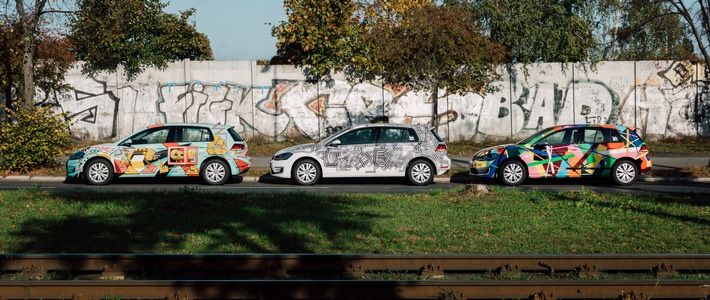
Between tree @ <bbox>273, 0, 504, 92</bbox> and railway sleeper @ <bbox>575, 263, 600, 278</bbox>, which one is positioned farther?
tree @ <bbox>273, 0, 504, 92</bbox>

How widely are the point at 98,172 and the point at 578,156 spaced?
12.0 meters

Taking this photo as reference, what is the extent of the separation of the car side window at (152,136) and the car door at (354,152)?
4.12 m

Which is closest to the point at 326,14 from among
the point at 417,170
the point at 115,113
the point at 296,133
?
the point at 296,133

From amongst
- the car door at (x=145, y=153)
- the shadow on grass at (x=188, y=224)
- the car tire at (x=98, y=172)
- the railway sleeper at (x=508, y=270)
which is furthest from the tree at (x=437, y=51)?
the railway sleeper at (x=508, y=270)

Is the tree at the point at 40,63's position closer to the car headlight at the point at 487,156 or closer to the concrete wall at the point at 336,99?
the concrete wall at the point at 336,99

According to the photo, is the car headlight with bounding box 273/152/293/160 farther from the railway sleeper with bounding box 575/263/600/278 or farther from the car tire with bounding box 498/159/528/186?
the railway sleeper with bounding box 575/263/600/278

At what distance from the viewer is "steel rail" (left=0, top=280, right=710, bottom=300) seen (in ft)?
24.6

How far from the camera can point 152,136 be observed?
61.2 ft

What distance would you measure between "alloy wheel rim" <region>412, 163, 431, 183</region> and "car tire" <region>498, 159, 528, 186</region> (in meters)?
1.82

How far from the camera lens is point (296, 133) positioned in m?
29.2

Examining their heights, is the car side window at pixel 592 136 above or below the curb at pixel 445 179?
above

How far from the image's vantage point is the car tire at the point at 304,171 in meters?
18.8

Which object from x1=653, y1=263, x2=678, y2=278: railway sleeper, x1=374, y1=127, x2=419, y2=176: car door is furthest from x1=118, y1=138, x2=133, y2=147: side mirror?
x1=653, y1=263, x2=678, y2=278: railway sleeper

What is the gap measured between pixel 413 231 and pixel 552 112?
1968cm
